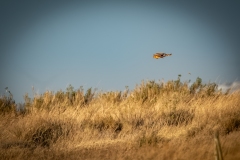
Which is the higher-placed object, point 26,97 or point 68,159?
point 26,97

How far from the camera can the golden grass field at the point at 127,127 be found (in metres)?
6.25

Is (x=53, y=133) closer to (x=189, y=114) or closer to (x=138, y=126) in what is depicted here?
(x=138, y=126)

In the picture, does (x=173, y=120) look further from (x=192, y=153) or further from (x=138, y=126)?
(x=192, y=153)

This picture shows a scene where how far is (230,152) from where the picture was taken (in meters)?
5.03

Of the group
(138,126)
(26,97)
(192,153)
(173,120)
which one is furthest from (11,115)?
(192,153)

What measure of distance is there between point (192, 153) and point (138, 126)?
5.01 m

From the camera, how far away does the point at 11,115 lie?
1235cm

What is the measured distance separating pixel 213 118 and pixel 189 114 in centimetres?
128

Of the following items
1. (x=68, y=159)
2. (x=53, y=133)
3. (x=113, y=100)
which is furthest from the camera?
(x=113, y=100)

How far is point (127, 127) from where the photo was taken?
9.83m

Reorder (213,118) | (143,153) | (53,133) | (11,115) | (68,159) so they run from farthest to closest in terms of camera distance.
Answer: (11,115)
(213,118)
(53,133)
(68,159)
(143,153)

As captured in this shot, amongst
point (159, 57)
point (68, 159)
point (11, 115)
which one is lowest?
point (68, 159)

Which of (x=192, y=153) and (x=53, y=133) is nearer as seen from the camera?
(x=192, y=153)

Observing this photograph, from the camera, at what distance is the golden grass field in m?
6.25
